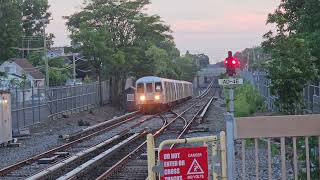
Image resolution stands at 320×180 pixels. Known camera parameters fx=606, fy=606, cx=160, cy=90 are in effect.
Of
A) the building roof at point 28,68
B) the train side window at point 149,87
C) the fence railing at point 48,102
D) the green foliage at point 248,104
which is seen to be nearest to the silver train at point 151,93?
the train side window at point 149,87

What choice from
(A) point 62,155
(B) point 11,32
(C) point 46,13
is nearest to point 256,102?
(A) point 62,155

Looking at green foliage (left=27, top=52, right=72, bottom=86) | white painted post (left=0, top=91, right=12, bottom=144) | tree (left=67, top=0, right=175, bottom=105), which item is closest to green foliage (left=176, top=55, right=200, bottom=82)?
green foliage (left=27, top=52, right=72, bottom=86)

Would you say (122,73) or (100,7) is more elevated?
(100,7)

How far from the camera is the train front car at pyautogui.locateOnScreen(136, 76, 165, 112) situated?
45.8 metres

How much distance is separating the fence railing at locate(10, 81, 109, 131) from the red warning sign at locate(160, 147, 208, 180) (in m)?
23.1

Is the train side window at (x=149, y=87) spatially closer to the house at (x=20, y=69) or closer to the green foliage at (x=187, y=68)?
the house at (x=20, y=69)

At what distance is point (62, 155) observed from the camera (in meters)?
17.8

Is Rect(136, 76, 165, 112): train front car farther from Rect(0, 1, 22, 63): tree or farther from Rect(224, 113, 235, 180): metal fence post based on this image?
Rect(224, 113, 235, 180): metal fence post

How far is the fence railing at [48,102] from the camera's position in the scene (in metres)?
30.0

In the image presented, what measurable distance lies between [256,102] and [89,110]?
14.9 m

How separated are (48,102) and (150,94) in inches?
441

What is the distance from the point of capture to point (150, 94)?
1806 inches

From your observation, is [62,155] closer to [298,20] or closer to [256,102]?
[298,20]

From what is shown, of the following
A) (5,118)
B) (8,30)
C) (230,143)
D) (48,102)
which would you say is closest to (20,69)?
(8,30)
